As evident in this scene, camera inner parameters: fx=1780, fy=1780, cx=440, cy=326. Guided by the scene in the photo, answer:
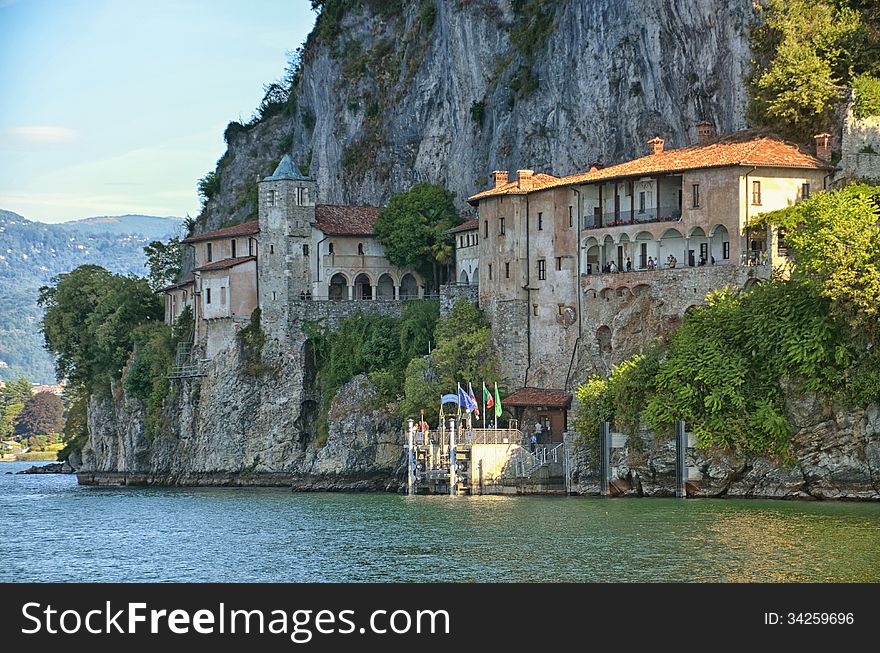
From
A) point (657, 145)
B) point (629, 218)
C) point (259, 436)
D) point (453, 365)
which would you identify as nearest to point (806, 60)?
point (657, 145)

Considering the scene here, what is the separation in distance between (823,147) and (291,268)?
30.6 metres

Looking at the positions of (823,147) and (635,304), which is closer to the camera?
(823,147)

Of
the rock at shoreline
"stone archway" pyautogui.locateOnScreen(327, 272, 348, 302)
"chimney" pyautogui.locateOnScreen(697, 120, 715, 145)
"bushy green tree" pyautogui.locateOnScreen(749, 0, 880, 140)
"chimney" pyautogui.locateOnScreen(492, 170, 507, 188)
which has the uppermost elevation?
"bushy green tree" pyautogui.locateOnScreen(749, 0, 880, 140)

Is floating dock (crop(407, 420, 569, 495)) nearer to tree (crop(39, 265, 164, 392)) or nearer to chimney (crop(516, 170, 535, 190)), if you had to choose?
chimney (crop(516, 170, 535, 190))

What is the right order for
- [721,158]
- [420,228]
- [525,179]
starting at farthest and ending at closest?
[420,228]
[525,179]
[721,158]

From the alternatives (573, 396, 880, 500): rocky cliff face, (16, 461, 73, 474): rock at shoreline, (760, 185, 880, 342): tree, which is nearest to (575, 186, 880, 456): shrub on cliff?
(760, 185, 880, 342): tree

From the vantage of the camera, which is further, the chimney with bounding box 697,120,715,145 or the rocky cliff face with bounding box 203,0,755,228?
the rocky cliff face with bounding box 203,0,755,228

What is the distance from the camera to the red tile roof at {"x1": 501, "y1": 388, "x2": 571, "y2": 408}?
77688mm

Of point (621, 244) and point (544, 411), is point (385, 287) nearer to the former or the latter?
point (544, 411)

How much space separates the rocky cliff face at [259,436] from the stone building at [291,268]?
2106 mm

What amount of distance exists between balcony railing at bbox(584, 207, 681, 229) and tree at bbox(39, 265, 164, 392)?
125ft

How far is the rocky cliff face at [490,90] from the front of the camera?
82.8m

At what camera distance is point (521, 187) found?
83.4 meters

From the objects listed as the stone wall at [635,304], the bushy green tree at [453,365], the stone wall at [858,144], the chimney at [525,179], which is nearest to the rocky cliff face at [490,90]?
the chimney at [525,179]
